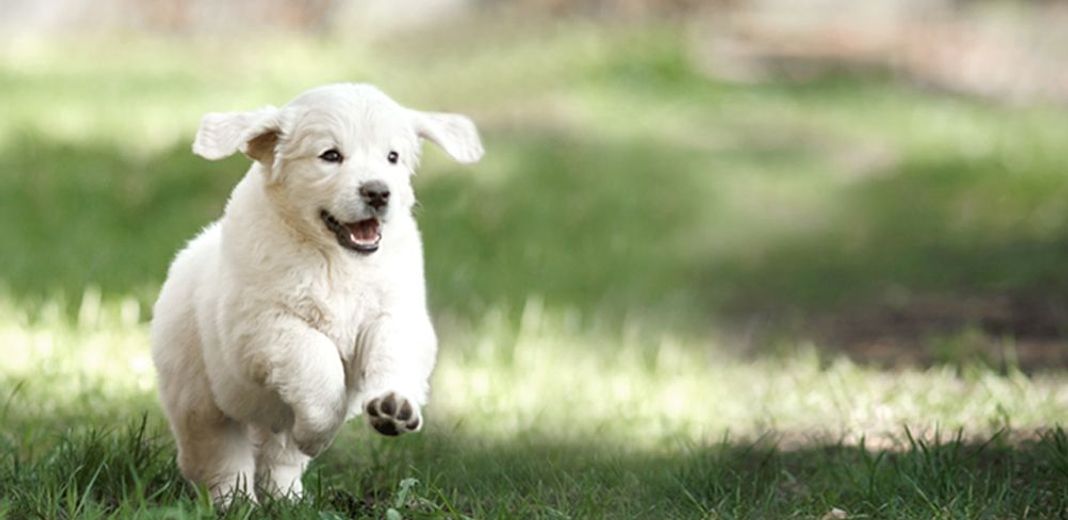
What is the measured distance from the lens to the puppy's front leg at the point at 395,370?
12.0ft

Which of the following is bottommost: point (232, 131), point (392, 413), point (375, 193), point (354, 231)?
point (392, 413)

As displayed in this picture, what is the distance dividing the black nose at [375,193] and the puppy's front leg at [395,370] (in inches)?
10.7

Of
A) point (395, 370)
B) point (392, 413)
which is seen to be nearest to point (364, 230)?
point (395, 370)

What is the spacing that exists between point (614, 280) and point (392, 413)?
4.58 meters

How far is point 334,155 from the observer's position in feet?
13.1

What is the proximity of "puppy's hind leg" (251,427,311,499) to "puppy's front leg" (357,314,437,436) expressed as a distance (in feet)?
1.20

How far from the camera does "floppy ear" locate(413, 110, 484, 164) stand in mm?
4215

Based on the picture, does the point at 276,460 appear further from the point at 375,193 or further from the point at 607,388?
the point at 607,388

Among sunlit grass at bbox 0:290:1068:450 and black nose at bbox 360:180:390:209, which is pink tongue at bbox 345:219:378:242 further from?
sunlit grass at bbox 0:290:1068:450

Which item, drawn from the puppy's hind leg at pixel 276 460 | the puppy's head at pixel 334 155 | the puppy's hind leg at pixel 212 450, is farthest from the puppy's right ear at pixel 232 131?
the puppy's hind leg at pixel 276 460

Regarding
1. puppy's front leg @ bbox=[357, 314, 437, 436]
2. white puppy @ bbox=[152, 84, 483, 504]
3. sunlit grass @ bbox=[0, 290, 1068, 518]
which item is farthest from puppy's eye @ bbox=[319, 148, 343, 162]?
sunlit grass @ bbox=[0, 290, 1068, 518]

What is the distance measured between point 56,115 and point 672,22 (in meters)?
7.22

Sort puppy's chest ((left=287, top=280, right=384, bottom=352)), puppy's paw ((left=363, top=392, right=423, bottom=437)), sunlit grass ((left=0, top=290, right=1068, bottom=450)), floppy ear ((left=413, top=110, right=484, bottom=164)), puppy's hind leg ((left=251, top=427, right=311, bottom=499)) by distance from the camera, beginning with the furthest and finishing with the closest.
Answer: sunlit grass ((left=0, top=290, right=1068, bottom=450)), puppy's hind leg ((left=251, top=427, right=311, bottom=499)), floppy ear ((left=413, top=110, right=484, bottom=164)), puppy's chest ((left=287, top=280, right=384, bottom=352)), puppy's paw ((left=363, top=392, right=423, bottom=437))

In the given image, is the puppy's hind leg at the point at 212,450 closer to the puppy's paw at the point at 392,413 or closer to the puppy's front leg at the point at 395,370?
the puppy's front leg at the point at 395,370
